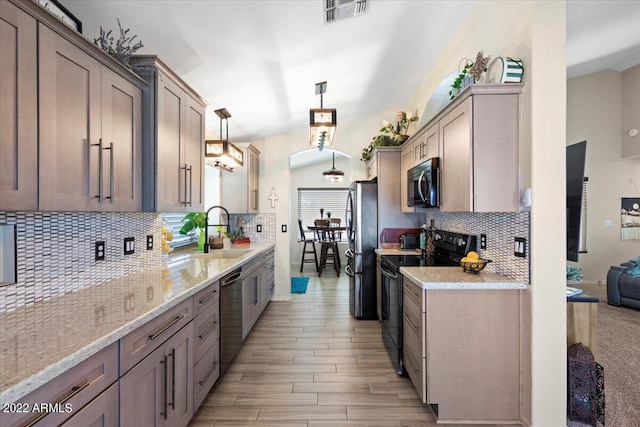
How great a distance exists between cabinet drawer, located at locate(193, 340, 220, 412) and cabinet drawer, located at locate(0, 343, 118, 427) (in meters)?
0.87

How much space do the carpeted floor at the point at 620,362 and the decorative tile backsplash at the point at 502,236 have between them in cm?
110

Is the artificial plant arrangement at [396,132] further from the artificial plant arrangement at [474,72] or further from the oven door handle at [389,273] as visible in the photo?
the oven door handle at [389,273]

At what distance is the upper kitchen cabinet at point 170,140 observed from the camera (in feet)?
6.17

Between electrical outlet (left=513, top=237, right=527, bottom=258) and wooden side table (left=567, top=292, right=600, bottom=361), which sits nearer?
electrical outlet (left=513, top=237, right=527, bottom=258)

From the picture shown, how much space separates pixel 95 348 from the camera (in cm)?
106

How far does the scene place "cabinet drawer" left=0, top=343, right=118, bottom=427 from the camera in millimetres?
840

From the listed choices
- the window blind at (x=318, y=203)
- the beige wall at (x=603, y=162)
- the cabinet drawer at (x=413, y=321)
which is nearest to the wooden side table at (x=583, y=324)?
the cabinet drawer at (x=413, y=321)

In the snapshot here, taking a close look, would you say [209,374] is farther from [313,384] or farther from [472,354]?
[472,354]

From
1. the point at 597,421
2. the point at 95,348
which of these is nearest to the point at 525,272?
the point at 597,421

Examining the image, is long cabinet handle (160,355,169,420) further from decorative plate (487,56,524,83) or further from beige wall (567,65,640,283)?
beige wall (567,65,640,283)

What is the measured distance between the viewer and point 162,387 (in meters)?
1.54

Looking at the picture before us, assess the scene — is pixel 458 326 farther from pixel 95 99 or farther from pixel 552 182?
pixel 95 99

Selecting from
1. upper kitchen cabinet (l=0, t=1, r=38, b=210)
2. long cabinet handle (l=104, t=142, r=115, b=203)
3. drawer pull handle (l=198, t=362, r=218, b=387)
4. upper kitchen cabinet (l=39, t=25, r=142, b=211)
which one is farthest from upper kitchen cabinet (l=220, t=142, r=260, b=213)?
upper kitchen cabinet (l=0, t=1, r=38, b=210)

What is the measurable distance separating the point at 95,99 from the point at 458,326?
234 centimetres
